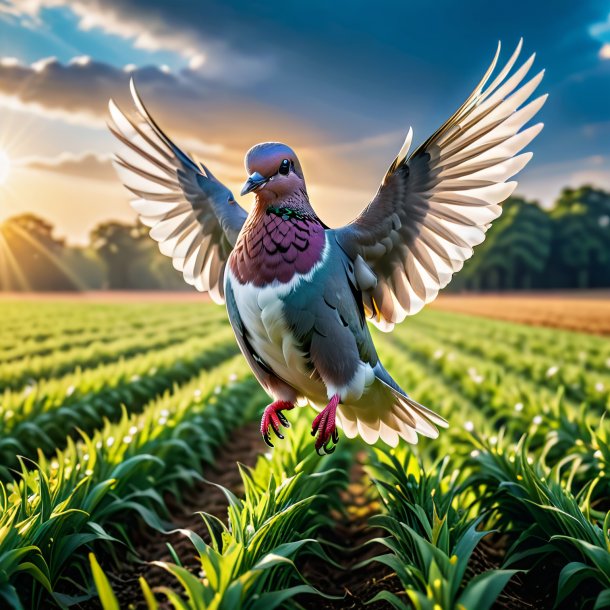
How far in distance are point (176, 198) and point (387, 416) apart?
1316mm

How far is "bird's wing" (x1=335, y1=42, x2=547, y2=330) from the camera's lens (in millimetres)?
1862

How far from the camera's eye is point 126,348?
9.56m

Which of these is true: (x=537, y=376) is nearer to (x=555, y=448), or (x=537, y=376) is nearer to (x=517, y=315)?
(x=555, y=448)

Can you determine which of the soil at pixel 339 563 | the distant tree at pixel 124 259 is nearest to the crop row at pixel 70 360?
the soil at pixel 339 563

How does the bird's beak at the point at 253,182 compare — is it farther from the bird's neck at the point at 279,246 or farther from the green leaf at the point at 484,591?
the green leaf at the point at 484,591

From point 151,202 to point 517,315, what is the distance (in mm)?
21730

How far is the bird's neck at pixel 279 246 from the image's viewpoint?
6.11ft

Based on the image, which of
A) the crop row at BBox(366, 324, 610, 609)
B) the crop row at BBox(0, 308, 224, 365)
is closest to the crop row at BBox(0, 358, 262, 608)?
the crop row at BBox(366, 324, 610, 609)

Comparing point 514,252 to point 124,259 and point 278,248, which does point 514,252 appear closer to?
point 124,259

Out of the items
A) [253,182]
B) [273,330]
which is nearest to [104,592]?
[273,330]

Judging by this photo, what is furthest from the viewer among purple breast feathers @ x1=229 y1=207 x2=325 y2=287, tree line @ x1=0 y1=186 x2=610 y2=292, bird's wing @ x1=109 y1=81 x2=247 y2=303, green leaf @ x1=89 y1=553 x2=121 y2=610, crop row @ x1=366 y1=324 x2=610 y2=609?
tree line @ x1=0 y1=186 x2=610 y2=292

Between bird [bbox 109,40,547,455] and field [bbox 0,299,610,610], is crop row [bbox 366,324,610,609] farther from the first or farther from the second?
bird [bbox 109,40,547,455]

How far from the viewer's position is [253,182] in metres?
1.77

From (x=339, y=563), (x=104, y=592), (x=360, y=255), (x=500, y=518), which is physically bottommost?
(x=339, y=563)
